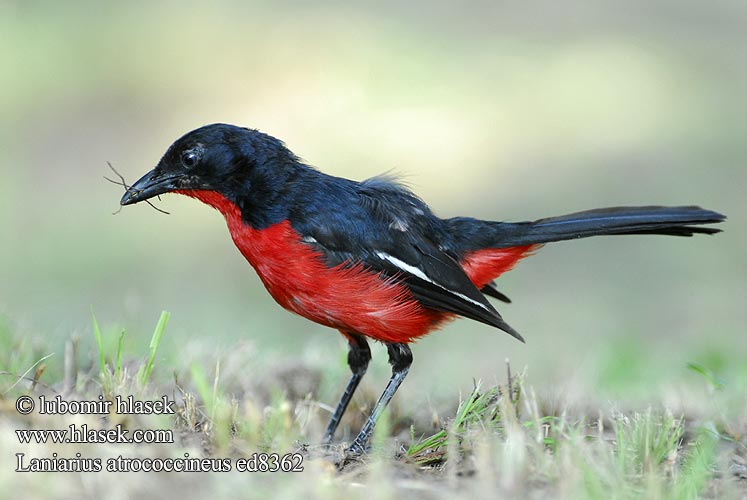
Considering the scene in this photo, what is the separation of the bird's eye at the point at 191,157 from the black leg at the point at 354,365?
1.15 m

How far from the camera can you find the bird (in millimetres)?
4613

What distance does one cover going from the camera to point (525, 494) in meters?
3.29

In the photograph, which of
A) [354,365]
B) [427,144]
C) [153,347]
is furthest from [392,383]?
[427,144]

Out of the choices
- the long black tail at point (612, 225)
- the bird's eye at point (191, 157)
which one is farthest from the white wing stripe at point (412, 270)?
the bird's eye at point (191, 157)

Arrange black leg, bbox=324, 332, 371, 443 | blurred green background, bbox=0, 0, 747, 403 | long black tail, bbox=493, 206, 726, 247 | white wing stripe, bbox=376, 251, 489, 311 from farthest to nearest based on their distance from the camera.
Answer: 1. blurred green background, bbox=0, 0, 747, 403
2. long black tail, bbox=493, 206, 726, 247
3. black leg, bbox=324, 332, 371, 443
4. white wing stripe, bbox=376, 251, 489, 311

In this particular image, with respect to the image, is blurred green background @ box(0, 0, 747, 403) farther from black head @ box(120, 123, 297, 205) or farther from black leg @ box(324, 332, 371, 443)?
black head @ box(120, 123, 297, 205)

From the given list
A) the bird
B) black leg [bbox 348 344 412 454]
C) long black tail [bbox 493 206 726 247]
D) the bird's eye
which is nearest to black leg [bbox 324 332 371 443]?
the bird

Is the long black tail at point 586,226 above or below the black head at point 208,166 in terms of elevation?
below

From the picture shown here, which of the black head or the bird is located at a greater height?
the black head

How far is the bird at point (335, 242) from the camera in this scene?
15.1ft

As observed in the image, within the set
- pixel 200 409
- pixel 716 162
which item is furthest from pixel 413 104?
pixel 200 409

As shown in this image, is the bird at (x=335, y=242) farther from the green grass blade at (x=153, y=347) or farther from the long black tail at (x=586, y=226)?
the green grass blade at (x=153, y=347)

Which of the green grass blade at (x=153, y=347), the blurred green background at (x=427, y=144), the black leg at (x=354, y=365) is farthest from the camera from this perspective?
A: the blurred green background at (x=427, y=144)

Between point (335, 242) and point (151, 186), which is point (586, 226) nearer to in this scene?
point (335, 242)
